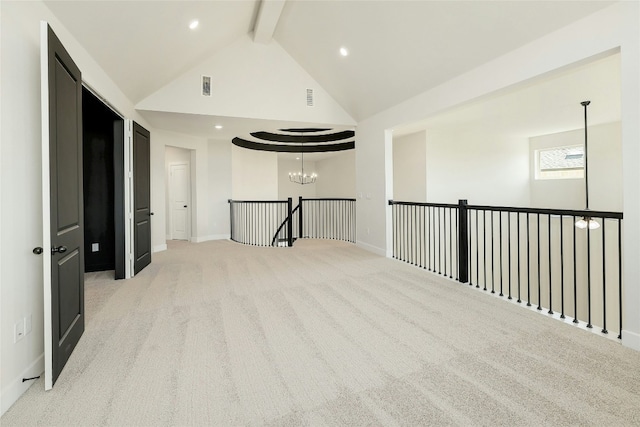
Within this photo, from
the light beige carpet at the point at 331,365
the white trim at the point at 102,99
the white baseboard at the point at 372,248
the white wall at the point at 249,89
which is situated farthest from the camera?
the white baseboard at the point at 372,248

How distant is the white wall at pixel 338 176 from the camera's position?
34.2 ft

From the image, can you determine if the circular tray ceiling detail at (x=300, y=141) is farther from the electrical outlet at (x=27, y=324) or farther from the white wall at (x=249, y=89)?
the electrical outlet at (x=27, y=324)

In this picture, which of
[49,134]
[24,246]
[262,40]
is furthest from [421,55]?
[24,246]

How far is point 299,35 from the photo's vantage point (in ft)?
17.2

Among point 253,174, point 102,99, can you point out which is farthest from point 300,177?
point 102,99

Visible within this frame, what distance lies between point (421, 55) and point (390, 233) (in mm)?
3059

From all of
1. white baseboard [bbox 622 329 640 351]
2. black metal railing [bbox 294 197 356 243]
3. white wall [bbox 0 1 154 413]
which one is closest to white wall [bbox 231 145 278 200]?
black metal railing [bbox 294 197 356 243]

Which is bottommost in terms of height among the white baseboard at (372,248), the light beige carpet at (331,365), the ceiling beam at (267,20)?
the light beige carpet at (331,365)

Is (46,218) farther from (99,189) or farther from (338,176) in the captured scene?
(338,176)

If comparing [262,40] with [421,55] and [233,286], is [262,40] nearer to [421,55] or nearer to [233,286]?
[421,55]

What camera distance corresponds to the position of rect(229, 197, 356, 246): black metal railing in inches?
326

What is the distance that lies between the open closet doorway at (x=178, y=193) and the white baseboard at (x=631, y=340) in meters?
8.21

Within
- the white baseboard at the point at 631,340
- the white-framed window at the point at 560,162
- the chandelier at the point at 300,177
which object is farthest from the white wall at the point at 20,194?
the white-framed window at the point at 560,162

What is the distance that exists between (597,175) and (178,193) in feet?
33.1
